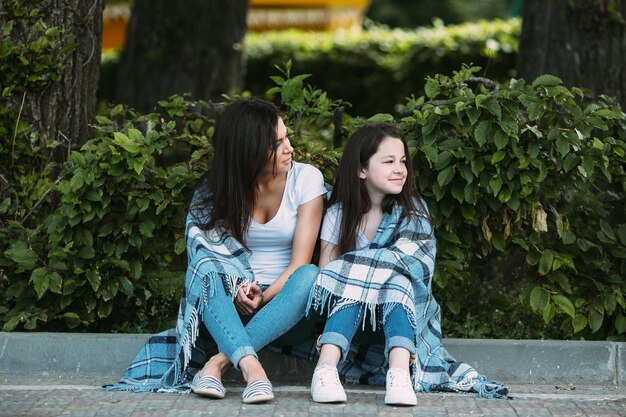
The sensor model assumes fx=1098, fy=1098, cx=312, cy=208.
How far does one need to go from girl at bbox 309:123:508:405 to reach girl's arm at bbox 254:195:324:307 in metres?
0.07

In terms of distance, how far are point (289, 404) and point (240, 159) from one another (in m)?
1.11

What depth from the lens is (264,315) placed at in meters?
4.61

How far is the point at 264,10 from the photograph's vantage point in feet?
71.8

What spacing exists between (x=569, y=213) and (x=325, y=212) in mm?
1302

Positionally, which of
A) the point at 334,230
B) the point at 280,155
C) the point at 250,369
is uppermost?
the point at 280,155

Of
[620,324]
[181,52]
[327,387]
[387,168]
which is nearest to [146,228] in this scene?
[387,168]

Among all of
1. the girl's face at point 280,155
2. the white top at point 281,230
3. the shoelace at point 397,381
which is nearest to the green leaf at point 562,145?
the white top at point 281,230

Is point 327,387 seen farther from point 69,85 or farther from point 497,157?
point 69,85

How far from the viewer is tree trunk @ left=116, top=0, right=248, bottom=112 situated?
9.34m

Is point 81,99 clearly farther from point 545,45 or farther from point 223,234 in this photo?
point 545,45

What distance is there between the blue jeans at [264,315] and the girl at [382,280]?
0.06 metres

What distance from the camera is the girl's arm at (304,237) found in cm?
481

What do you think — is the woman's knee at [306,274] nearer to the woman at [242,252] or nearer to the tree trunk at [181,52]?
the woman at [242,252]

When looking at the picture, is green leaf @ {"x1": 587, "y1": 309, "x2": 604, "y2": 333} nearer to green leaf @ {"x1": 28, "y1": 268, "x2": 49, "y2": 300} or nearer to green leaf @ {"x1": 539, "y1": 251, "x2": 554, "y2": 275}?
green leaf @ {"x1": 539, "y1": 251, "x2": 554, "y2": 275}
